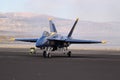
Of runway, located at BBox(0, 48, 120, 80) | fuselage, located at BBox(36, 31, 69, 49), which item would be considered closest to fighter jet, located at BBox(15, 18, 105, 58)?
fuselage, located at BBox(36, 31, 69, 49)

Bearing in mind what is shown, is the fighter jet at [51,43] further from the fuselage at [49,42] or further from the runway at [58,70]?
the runway at [58,70]

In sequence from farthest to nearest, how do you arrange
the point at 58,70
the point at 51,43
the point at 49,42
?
the point at 51,43 < the point at 49,42 < the point at 58,70

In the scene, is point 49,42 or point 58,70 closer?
point 58,70

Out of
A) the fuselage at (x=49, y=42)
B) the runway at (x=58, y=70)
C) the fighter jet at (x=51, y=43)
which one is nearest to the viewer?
the runway at (x=58, y=70)

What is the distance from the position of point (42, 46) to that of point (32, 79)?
24.7 metres

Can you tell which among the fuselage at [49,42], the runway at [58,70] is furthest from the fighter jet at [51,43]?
the runway at [58,70]

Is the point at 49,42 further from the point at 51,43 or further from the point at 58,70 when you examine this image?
the point at 58,70

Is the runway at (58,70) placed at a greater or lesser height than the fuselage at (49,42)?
lesser

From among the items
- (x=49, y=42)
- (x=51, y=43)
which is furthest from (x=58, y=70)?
(x=51, y=43)

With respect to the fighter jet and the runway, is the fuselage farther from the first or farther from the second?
the runway

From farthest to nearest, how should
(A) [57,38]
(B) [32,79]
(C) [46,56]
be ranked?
(A) [57,38] → (C) [46,56] → (B) [32,79]

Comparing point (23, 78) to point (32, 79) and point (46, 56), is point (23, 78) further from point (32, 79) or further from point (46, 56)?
point (46, 56)

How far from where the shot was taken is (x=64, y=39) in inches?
1774

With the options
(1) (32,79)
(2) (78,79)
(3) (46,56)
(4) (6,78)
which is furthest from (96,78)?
(3) (46,56)
